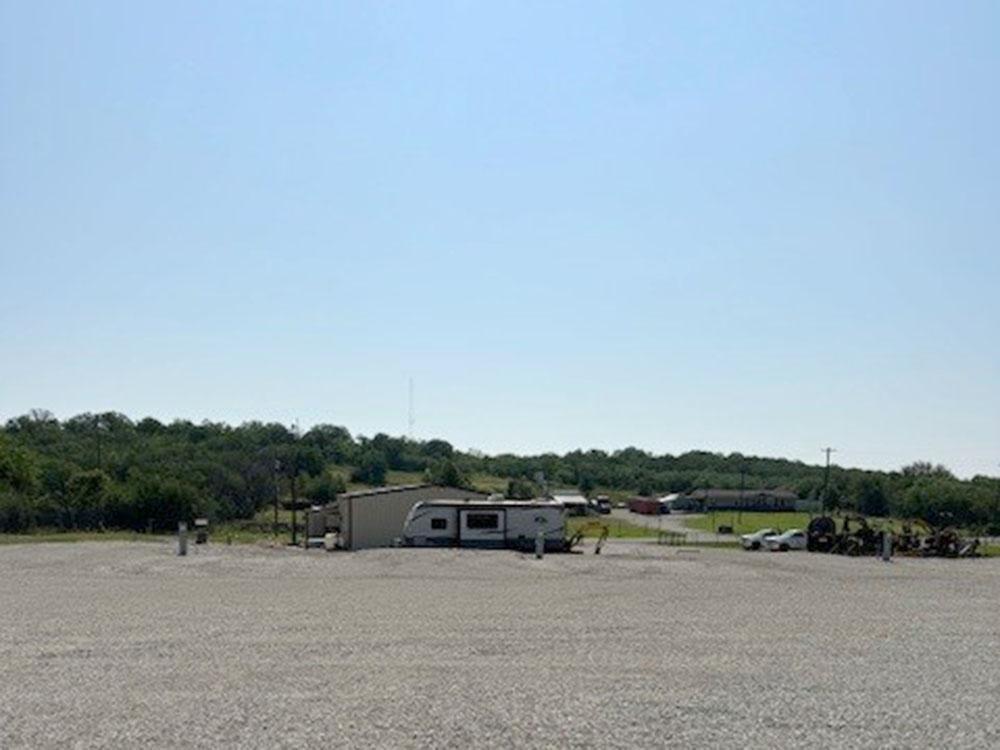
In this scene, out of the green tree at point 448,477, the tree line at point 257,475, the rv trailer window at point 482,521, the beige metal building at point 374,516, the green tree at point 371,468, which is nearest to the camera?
the rv trailer window at point 482,521

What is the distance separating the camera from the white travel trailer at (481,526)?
42500mm

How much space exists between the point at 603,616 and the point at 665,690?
302 inches

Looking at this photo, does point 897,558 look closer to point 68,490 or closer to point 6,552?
point 6,552

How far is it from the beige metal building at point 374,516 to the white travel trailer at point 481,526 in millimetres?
3470

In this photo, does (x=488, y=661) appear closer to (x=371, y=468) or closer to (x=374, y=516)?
(x=374, y=516)

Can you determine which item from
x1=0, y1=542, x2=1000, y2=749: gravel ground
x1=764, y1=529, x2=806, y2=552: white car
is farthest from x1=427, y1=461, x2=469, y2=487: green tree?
x1=0, y1=542, x2=1000, y2=749: gravel ground

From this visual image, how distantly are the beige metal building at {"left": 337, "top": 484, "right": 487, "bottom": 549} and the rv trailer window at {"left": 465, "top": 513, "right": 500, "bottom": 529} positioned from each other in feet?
13.9

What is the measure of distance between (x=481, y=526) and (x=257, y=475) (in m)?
51.7

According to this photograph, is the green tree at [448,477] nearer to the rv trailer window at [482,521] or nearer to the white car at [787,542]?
the white car at [787,542]

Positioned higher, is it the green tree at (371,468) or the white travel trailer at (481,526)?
the green tree at (371,468)

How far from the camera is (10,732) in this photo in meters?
11.9

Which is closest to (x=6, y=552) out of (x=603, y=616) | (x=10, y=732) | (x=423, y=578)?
(x=423, y=578)

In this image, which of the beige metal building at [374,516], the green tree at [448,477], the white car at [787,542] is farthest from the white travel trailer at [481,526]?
the green tree at [448,477]

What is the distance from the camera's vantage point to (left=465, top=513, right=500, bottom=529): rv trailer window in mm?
42719
